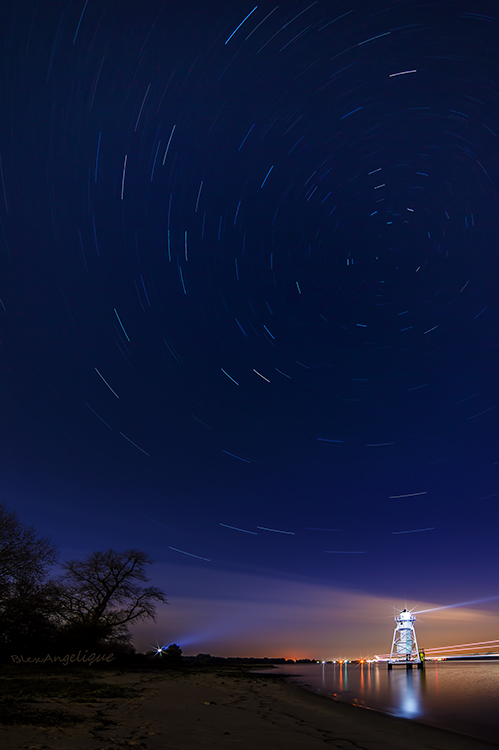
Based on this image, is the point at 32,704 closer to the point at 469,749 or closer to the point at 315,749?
the point at 315,749

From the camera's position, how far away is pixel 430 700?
1310 inches

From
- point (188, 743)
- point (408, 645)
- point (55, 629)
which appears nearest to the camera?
point (188, 743)

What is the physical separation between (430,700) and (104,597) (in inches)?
1119

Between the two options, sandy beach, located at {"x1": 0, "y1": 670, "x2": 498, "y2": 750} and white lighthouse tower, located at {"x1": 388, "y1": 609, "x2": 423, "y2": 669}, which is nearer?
sandy beach, located at {"x1": 0, "y1": 670, "x2": 498, "y2": 750}

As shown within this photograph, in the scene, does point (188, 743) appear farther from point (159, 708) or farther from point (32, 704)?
point (159, 708)

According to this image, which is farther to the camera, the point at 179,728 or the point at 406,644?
the point at 406,644

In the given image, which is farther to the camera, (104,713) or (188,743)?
(104,713)

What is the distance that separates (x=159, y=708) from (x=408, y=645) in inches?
4344

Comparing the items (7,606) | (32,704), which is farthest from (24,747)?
(7,606)

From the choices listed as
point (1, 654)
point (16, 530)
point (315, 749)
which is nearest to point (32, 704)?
point (315, 749)

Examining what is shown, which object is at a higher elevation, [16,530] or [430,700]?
[16,530]

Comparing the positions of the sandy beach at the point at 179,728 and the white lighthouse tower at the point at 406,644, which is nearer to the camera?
the sandy beach at the point at 179,728

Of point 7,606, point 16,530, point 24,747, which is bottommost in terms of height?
point 24,747

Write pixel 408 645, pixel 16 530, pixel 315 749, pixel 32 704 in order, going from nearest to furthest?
pixel 315 749 → pixel 32 704 → pixel 16 530 → pixel 408 645
